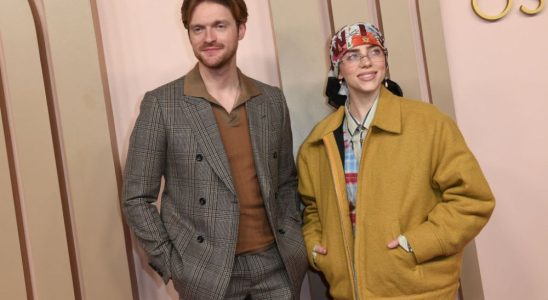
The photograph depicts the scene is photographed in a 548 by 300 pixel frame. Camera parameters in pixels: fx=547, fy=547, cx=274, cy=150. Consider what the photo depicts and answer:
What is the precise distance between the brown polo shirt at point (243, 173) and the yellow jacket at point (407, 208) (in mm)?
263

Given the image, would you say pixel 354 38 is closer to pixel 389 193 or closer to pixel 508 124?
pixel 389 193

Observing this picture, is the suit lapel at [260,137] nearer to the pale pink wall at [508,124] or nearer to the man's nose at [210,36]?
the man's nose at [210,36]

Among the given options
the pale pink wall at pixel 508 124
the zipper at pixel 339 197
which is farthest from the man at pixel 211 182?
the pale pink wall at pixel 508 124

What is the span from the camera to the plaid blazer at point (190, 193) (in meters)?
1.81

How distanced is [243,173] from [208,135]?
0.59ft

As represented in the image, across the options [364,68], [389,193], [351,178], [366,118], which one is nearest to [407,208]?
[389,193]

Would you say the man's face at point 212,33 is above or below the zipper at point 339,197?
above

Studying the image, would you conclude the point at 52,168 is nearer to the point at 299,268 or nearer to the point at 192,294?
the point at 192,294

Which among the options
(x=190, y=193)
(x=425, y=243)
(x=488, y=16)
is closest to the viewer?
(x=425, y=243)

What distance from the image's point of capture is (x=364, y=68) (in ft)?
6.30

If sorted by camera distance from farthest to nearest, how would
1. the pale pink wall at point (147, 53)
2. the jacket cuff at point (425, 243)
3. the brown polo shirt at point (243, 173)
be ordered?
1. the pale pink wall at point (147, 53)
2. the brown polo shirt at point (243, 173)
3. the jacket cuff at point (425, 243)

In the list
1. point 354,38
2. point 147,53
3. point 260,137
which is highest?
point 147,53

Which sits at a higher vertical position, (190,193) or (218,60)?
(218,60)

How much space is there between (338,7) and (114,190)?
121 cm
